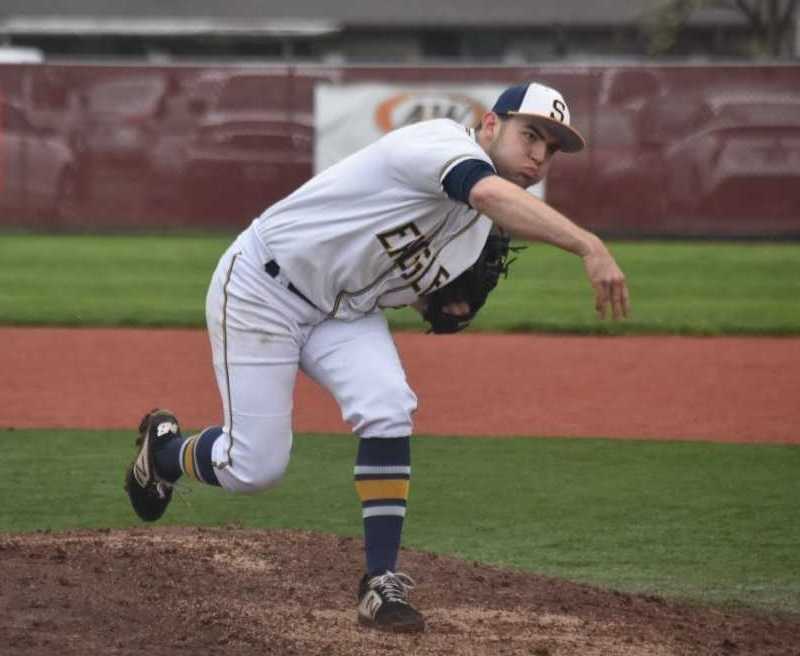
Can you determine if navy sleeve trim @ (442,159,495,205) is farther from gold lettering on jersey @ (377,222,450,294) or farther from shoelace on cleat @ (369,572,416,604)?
shoelace on cleat @ (369,572,416,604)

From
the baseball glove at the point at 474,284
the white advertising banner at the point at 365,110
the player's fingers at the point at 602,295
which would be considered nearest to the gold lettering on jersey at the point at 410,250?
the baseball glove at the point at 474,284

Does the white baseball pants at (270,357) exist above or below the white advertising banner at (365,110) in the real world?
below

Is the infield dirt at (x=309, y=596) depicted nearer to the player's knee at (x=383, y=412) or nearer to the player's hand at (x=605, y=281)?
the player's knee at (x=383, y=412)

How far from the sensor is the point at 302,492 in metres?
8.26

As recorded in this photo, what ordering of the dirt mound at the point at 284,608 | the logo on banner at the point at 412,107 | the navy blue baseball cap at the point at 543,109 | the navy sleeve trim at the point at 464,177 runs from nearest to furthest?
the navy sleeve trim at the point at 464,177 < the dirt mound at the point at 284,608 < the navy blue baseball cap at the point at 543,109 < the logo on banner at the point at 412,107

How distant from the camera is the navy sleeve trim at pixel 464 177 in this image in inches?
203

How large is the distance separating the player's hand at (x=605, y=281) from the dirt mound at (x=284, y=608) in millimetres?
1096

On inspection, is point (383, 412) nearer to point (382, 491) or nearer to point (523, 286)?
point (382, 491)

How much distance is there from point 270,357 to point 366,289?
384 mm

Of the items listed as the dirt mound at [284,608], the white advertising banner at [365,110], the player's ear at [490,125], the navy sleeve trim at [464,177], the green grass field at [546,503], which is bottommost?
the green grass field at [546,503]

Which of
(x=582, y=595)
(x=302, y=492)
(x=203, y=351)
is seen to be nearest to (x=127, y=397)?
(x=203, y=351)

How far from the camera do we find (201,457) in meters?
Result: 6.19

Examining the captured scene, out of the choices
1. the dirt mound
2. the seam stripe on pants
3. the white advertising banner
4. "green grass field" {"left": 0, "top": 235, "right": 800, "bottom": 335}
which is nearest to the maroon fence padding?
the white advertising banner

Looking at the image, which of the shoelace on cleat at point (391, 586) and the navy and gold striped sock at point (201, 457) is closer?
the shoelace on cleat at point (391, 586)
